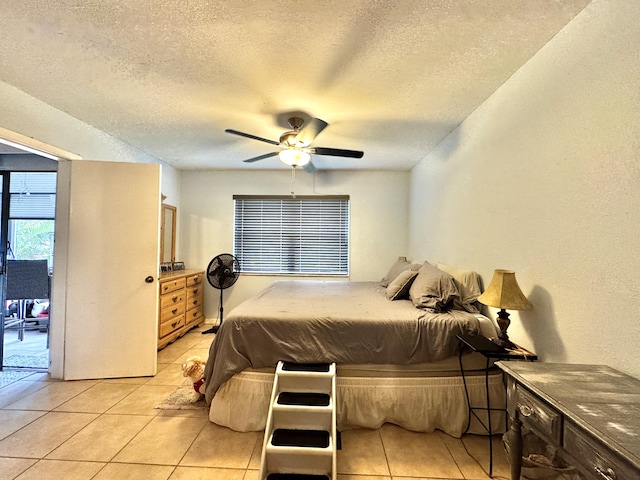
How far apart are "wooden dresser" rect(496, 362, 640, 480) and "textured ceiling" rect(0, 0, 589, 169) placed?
5.43 feet

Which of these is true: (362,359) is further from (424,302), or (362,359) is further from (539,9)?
(539,9)

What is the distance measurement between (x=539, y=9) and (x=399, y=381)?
2.19 meters

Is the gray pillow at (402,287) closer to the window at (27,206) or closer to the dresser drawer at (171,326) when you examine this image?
the dresser drawer at (171,326)

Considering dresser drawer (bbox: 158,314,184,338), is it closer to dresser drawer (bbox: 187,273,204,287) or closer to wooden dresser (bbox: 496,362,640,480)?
dresser drawer (bbox: 187,273,204,287)

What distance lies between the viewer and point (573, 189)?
149cm

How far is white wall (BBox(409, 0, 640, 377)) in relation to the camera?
1.23 meters

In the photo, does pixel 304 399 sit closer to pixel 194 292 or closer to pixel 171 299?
pixel 171 299

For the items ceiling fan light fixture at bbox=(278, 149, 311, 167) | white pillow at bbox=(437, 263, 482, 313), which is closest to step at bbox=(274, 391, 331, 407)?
white pillow at bbox=(437, 263, 482, 313)

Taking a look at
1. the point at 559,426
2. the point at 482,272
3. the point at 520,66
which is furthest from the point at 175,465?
the point at 520,66

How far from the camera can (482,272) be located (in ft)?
7.67

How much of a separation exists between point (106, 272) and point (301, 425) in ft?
7.41

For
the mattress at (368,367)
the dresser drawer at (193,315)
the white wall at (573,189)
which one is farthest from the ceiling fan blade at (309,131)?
the dresser drawer at (193,315)

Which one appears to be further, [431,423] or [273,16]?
[431,423]

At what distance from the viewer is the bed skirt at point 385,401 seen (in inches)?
78.3
